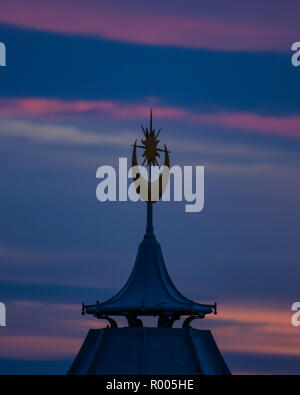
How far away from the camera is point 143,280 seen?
9694cm

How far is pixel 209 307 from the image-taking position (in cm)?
9594
